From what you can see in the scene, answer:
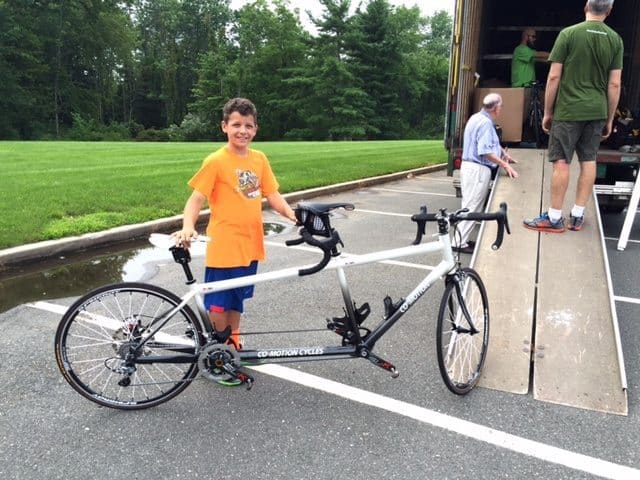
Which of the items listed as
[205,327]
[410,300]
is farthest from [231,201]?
[410,300]

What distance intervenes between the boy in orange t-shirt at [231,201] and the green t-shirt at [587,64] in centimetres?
325

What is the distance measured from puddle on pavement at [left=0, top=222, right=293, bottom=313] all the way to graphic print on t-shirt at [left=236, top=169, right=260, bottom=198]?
252 cm

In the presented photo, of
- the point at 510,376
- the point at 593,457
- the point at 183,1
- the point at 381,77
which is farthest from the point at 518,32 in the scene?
the point at 183,1

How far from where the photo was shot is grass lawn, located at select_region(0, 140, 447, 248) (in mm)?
6418

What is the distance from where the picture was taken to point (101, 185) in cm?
909

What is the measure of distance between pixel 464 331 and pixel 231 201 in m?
1.59

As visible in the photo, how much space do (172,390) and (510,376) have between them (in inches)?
80.9

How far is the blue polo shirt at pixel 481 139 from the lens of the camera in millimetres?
5297

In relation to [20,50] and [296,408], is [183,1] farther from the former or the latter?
[296,408]

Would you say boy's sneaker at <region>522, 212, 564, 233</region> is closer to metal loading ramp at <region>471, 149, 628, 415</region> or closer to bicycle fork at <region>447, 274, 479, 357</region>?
metal loading ramp at <region>471, 149, 628, 415</region>

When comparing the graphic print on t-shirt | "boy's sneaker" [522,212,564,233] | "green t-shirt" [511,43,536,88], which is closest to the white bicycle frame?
the graphic print on t-shirt

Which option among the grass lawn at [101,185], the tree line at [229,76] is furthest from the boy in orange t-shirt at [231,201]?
the tree line at [229,76]

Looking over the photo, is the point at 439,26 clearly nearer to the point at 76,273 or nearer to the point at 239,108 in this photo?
the point at 76,273

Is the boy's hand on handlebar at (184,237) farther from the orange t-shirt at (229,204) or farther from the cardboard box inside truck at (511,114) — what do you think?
the cardboard box inside truck at (511,114)
